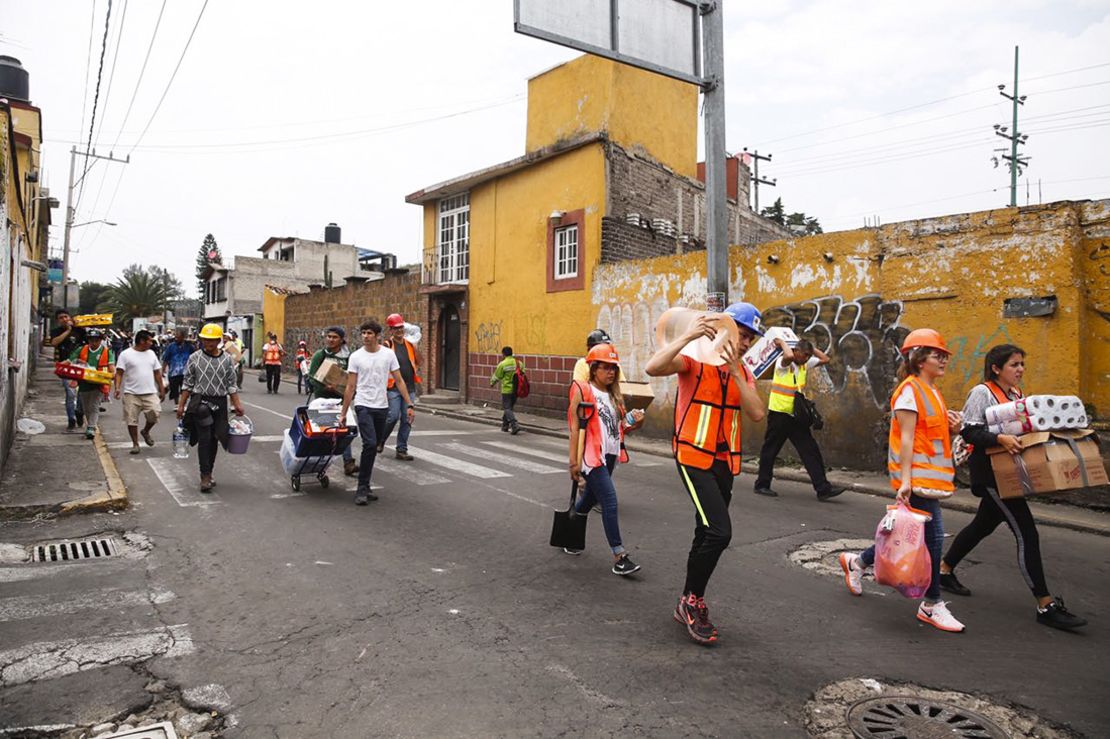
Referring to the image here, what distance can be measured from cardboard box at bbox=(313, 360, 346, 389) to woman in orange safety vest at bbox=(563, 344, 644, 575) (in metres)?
3.94

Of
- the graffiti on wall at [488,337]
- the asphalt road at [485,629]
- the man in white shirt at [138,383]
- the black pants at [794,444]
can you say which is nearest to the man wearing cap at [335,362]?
the asphalt road at [485,629]

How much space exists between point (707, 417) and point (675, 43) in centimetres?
763

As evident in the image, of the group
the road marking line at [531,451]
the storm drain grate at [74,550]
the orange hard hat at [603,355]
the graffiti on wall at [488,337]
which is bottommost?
the road marking line at [531,451]

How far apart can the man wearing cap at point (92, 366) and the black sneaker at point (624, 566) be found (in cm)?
910

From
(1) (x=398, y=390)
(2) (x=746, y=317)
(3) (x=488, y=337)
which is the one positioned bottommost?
(1) (x=398, y=390)

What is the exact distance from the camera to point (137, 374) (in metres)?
9.85

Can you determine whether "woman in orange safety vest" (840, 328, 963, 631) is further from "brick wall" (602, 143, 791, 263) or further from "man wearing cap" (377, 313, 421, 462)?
"brick wall" (602, 143, 791, 263)

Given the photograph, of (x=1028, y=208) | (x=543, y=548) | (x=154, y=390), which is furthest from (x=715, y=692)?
(x=154, y=390)

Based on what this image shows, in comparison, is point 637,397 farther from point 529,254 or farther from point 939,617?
point 529,254

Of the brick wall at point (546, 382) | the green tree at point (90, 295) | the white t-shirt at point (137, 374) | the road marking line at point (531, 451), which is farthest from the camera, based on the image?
the green tree at point (90, 295)

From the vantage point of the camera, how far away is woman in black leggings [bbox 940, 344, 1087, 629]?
4.30 meters

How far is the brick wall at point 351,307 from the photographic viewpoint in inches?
884

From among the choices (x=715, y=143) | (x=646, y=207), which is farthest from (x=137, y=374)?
(x=646, y=207)

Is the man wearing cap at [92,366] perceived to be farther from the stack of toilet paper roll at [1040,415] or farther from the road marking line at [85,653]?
the stack of toilet paper roll at [1040,415]
